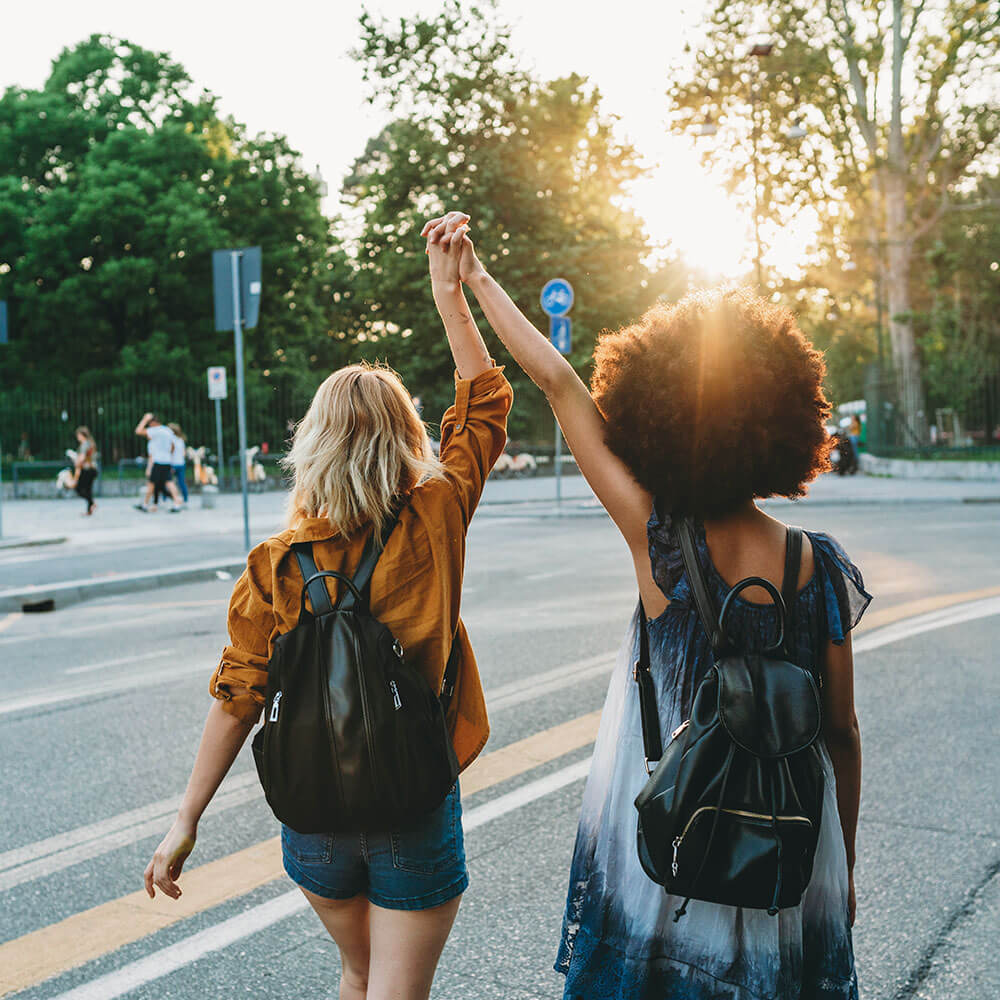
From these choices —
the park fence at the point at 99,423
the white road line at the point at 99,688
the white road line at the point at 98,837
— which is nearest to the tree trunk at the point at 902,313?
the park fence at the point at 99,423

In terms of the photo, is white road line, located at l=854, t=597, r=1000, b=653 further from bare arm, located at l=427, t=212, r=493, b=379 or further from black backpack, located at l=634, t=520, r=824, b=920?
black backpack, located at l=634, t=520, r=824, b=920

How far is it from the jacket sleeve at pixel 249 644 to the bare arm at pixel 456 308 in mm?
605

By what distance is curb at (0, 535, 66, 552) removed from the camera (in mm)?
15718

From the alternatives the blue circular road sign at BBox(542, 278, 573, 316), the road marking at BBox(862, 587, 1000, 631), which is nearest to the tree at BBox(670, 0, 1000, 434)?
the blue circular road sign at BBox(542, 278, 573, 316)

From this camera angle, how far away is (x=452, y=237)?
2.46m

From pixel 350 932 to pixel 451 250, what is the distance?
A: 1.35 m

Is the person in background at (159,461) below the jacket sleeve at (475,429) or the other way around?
below

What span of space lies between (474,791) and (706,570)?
10.1ft

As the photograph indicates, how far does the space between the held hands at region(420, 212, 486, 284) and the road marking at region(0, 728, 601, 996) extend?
224cm

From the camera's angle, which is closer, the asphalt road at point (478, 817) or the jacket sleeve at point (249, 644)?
the jacket sleeve at point (249, 644)

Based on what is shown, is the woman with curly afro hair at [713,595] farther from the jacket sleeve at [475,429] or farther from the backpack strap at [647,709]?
the jacket sleeve at [475,429]

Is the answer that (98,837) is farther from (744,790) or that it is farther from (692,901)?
(744,790)

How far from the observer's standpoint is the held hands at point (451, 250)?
246 cm

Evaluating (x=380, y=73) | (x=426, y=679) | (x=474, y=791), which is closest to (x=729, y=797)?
(x=426, y=679)
